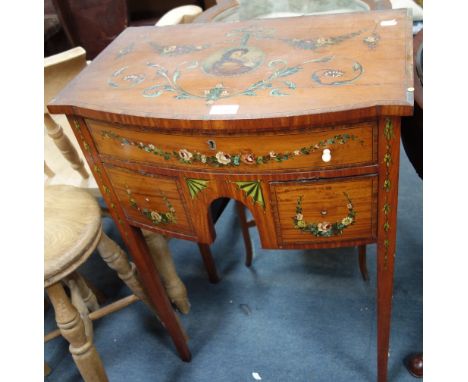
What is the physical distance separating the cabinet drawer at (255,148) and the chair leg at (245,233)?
68 cm

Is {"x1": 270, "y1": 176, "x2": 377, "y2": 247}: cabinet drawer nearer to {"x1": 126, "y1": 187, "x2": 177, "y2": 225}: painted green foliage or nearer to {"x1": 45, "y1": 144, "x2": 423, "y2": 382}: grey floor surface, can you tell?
{"x1": 126, "y1": 187, "x2": 177, "y2": 225}: painted green foliage

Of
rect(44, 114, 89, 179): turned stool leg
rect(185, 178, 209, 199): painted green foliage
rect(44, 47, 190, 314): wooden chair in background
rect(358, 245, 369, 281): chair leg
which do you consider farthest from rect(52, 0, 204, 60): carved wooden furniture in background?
rect(185, 178, 209, 199): painted green foliage

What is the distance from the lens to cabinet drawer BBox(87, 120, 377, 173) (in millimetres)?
731

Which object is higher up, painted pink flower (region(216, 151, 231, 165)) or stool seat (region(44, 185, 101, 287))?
painted pink flower (region(216, 151, 231, 165))

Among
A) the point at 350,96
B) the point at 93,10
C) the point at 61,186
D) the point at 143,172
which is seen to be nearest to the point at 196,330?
the point at 61,186

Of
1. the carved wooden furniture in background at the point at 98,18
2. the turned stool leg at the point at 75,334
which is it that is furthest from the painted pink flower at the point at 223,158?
the carved wooden furniture in background at the point at 98,18

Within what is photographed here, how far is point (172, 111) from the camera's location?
76 centimetres

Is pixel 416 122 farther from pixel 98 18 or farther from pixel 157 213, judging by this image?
pixel 98 18

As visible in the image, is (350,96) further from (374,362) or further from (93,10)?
(93,10)

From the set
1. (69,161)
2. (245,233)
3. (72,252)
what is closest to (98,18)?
(69,161)

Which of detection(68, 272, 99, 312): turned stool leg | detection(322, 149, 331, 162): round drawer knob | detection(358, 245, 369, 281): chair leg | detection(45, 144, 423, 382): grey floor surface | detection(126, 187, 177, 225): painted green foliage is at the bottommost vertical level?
detection(45, 144, 423, 382): grey floor surface

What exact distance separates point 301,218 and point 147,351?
0.85 metres

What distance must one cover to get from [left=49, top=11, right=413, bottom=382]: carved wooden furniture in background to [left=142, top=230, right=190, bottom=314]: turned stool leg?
0.94ft

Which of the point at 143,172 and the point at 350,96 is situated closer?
the point at 350,96
